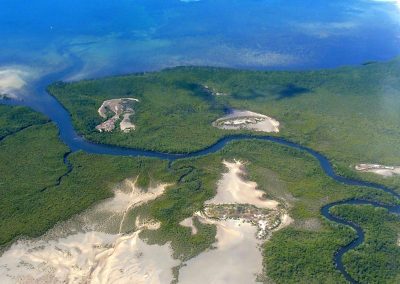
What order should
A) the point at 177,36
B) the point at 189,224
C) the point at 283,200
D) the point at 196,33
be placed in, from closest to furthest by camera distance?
the point at 189,224 < the point at 283,200 < the point at 177,36 < the point at 196,33

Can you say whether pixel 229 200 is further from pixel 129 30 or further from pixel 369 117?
pixel 129 30

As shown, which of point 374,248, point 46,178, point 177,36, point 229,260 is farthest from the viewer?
point 177,36

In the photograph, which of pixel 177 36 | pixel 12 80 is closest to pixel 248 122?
pixel 177 36

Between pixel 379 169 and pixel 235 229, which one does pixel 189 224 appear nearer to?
pixel 235 229

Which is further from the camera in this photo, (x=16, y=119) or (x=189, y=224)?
(x=16, y=119)

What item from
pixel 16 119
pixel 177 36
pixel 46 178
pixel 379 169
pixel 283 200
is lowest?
pixel 283 200

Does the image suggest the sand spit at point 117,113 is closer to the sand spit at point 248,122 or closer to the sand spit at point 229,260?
the sand spit at point 248,122
